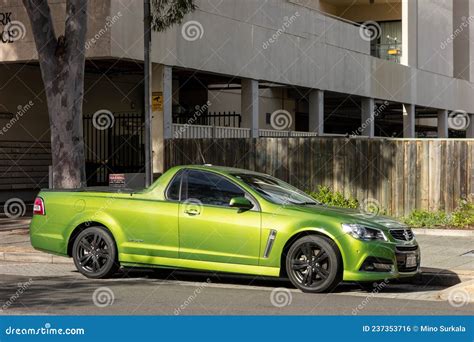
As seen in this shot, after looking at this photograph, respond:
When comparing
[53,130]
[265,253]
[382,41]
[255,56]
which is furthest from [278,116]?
[265,253]

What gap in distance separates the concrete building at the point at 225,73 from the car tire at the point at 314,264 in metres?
10.9

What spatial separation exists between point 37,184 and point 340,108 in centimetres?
1708

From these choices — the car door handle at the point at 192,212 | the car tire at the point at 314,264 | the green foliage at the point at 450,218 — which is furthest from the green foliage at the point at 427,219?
the car door handle at the point at 192,212

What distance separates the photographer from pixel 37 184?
83.0ft

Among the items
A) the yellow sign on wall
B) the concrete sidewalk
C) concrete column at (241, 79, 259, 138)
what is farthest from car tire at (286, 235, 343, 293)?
concrete column at (241, 79, 259, 138)

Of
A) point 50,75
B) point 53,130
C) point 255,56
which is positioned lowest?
point 53,130

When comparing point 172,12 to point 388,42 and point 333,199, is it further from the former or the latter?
Result: point 388,42

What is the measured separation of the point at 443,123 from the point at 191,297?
3219 cm

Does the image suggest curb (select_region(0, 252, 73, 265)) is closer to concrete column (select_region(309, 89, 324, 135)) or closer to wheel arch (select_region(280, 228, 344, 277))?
wheel arch (select_region(280, 228, 344, 277))

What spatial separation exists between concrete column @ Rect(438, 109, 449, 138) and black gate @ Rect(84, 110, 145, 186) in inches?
760

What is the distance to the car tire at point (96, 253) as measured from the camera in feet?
38.7

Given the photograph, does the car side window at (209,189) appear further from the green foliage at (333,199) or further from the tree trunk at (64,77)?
the green foliage at (333,199)

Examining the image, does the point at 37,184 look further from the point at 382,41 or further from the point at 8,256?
the point at 382,41

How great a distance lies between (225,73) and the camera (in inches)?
964
